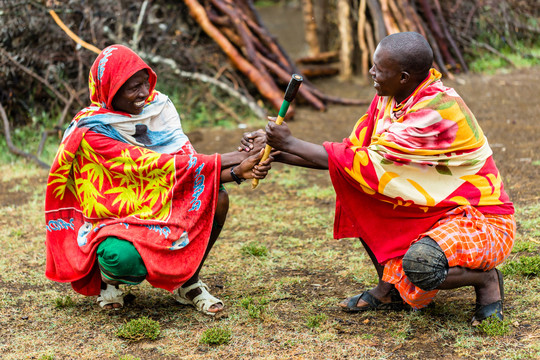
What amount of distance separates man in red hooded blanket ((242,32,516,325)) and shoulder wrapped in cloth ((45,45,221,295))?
57 cm

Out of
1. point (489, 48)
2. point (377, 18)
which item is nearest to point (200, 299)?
point (377, 18)

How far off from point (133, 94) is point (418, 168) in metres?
1.50

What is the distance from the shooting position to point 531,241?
12.8 feet

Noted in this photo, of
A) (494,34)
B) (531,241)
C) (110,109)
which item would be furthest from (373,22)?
(110,109)

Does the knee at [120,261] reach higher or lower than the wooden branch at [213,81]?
higher

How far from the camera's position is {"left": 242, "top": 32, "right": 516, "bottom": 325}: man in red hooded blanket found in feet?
9.32

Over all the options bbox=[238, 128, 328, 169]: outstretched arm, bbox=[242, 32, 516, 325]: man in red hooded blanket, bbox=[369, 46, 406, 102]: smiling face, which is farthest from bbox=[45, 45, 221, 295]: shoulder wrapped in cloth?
bbox=[369, 46, 406, 102]: smiling face

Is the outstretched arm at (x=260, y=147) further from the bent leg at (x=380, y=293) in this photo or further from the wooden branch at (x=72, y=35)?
the wooden branch at (x=72, y=35)

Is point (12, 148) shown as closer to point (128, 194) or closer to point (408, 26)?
point (128, 194)

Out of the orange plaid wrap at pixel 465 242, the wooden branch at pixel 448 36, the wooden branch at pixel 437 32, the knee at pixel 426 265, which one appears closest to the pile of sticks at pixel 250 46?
the wooden branch at pixel 437 32

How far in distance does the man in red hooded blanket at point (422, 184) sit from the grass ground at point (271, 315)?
0.67ft

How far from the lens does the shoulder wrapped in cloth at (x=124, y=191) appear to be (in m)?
3.18

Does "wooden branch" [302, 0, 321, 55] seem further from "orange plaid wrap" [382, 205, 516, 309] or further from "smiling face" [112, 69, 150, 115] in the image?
"orange plaid wrap" [382, 205, 516, 309]

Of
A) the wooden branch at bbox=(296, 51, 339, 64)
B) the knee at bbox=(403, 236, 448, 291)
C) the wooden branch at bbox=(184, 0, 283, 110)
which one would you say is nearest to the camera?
the knee at bbox=(403, 236, 448, 291)
